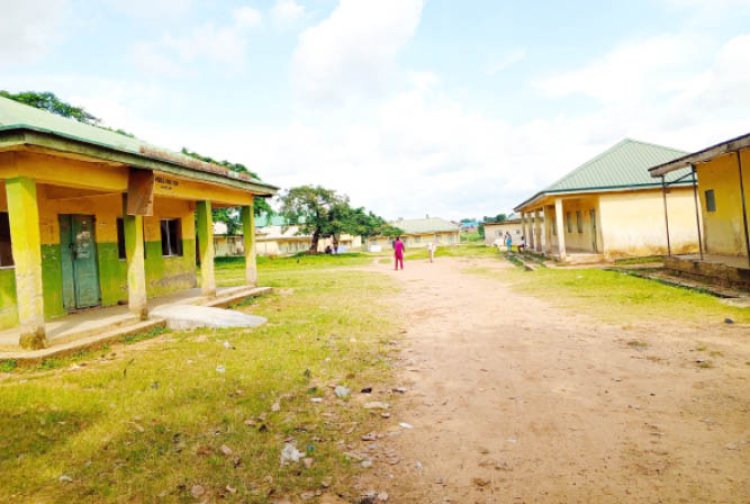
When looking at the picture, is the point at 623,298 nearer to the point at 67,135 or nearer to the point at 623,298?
the point at 623,298

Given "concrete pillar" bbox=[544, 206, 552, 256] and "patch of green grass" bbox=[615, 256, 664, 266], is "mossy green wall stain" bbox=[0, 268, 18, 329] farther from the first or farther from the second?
"concrete pillar" bbox=[544, 206, 552, 256]

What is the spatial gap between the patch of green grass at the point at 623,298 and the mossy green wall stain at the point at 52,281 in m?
10.5

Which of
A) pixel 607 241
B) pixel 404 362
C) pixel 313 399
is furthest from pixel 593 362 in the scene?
pixel 607 241

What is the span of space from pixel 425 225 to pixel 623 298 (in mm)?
60173

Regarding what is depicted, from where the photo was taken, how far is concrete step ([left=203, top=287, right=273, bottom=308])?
10367 millimetres

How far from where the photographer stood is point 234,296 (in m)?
11.2

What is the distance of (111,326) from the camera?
743cm

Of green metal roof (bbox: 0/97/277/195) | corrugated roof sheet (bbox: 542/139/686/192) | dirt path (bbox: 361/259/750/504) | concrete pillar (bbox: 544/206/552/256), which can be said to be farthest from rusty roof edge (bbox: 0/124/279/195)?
concrete pillar (bbox: 544/206/552/256)

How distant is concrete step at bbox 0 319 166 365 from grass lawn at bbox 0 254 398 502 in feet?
0.61

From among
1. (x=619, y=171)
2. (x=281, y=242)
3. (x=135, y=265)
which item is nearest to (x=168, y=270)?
(x=135, y=265)

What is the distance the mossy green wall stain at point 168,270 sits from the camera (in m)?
11.3

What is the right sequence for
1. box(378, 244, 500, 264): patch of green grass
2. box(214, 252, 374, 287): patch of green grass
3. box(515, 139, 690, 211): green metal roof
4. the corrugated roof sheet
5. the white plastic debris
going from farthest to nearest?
box(378, 244, 500, 264): patch of green grass, box(214, 252, 374, 287): patch of green grass, the corrugated roof sheet, box(515, 139, 690, 211): green metal roof, the white plastic debris

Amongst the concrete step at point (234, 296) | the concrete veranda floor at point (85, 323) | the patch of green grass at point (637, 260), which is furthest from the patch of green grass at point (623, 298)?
the concrete veranda floor at point (85, 323)

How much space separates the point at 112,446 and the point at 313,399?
1831mm
